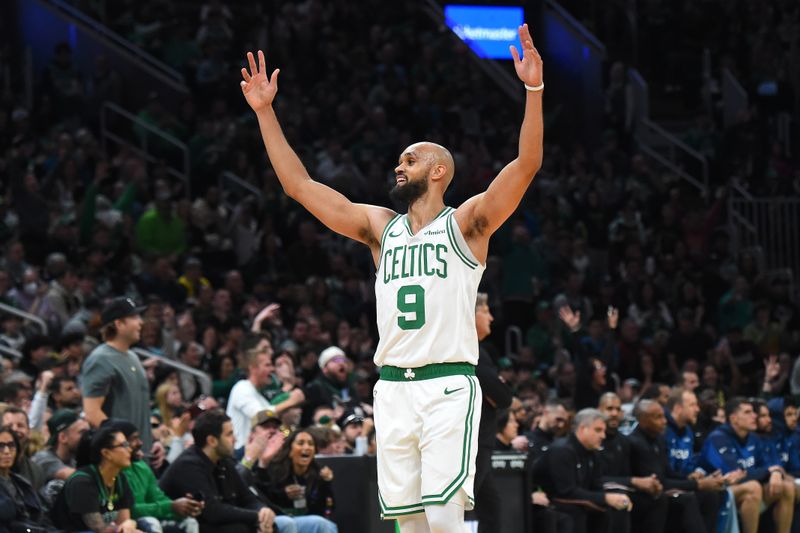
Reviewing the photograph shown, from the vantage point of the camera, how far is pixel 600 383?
13125 mm

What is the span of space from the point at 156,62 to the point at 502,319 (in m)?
5.79

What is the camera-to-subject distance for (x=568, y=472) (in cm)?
1087

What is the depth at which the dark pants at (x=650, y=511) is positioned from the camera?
1149 centimetres

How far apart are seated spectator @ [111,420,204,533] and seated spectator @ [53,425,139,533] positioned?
179 mm

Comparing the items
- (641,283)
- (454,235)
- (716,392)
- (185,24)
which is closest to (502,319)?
(641,283)

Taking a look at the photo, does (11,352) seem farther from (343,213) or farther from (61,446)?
(343,213)

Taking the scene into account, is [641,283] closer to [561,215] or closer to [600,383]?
[561,215]

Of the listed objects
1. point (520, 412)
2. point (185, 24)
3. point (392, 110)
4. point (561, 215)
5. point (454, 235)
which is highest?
point (185, 24)

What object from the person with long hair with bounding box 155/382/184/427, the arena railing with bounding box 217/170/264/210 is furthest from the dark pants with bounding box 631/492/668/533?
the arena railing with bounding box 217/170/264/210

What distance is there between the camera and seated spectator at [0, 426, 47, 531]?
8227 mm

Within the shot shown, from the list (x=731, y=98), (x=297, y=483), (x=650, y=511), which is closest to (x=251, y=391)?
(x=297, y=483)

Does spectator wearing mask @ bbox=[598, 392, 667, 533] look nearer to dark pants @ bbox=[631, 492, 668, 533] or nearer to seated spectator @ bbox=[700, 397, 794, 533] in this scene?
dark pants @ bbox=[631, 492, 668, 533]

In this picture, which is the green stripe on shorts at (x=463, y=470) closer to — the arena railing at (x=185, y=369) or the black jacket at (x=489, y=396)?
the black jacket at (x=489, y=396)

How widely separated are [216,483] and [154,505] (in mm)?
596
